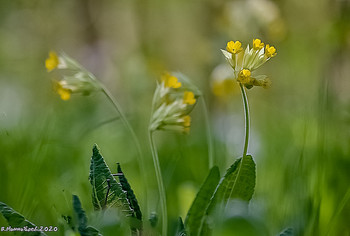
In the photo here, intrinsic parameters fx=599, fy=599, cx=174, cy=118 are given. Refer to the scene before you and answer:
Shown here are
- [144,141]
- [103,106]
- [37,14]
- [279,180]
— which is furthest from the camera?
[37,14]

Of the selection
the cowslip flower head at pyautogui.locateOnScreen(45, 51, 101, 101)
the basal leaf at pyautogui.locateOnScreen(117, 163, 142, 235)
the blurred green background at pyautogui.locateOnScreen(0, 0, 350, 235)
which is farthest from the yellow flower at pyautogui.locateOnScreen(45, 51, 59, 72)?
the basal leaf at pyautogui.locateOnScreen(117, 163, 142, 235)

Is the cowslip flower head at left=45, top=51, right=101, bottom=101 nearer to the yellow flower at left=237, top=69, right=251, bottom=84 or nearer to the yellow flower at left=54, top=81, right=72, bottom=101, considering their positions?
the yellow flower at left=54, top=81, right=72, bottom=101

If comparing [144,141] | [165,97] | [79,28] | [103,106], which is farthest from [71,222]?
[79,28]

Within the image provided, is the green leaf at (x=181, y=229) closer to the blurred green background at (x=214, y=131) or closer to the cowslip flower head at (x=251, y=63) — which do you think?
the blurred green background at (x=214, y=131)

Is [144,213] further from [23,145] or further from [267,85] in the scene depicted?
[23,145]

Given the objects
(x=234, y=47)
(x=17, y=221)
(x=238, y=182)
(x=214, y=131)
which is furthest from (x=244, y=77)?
(x=214, y=131)

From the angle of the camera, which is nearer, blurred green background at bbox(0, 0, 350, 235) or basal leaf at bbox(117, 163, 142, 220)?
basal leaf at bbox(117, 163, 142, 220)
